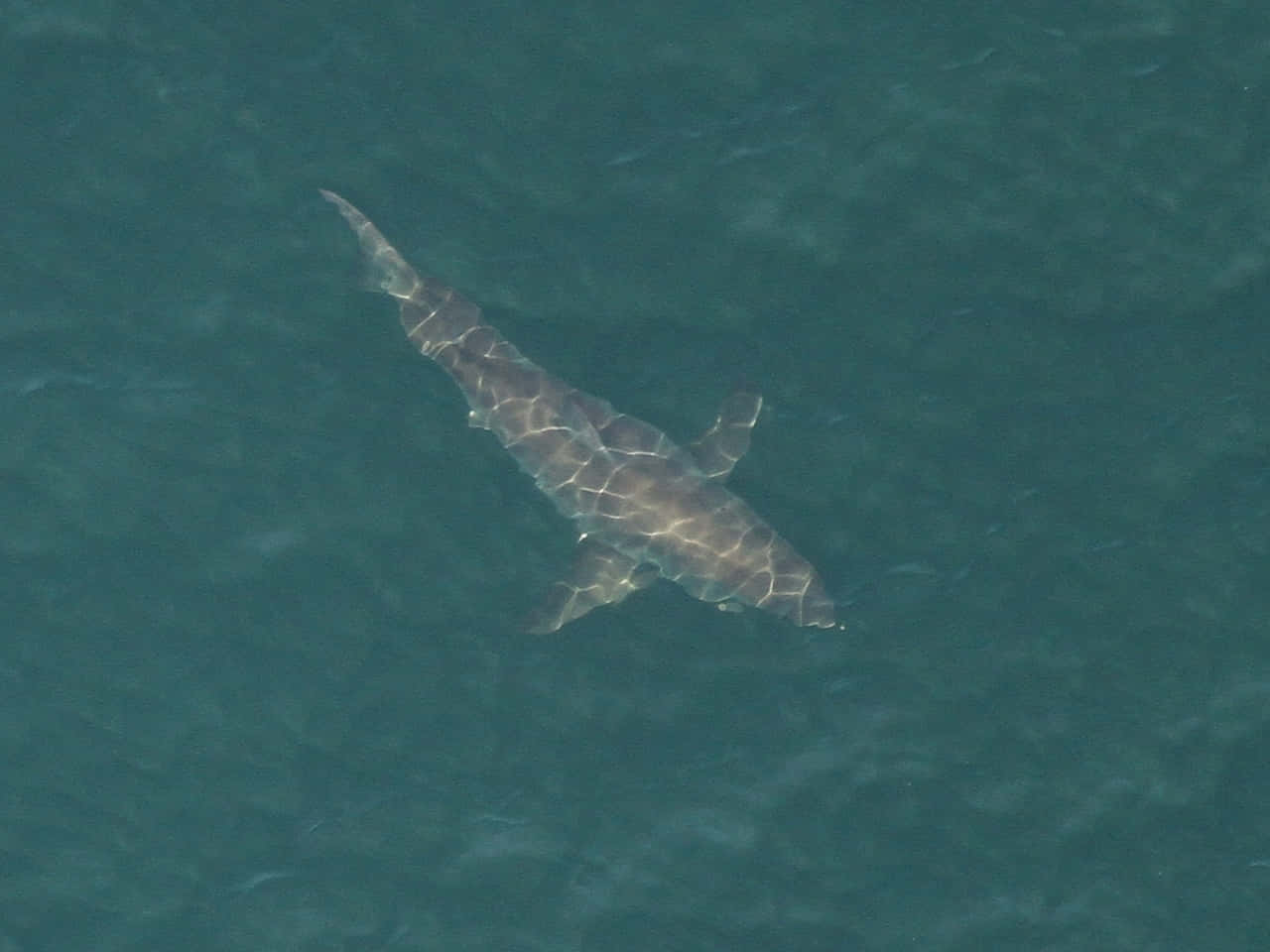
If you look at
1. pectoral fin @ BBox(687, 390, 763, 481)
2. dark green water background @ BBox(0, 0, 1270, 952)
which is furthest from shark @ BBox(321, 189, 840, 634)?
dark green water background @ BBox(0, 0, 1270, 952)

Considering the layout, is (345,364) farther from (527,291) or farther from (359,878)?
(359,878)

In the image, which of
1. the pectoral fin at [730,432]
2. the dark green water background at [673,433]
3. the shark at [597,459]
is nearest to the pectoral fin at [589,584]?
the shark at [597,459]

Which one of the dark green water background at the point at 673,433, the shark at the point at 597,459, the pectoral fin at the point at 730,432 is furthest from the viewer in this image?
the shark at the point at 597,459

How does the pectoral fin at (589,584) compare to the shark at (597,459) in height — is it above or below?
below

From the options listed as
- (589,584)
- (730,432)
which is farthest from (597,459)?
(730,432)

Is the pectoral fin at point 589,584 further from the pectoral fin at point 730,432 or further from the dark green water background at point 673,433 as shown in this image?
the pectoral fin at point 730,432

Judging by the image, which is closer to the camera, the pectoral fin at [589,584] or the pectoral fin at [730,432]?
the pectoral fin at [589,584]

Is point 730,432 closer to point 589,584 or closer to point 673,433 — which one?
point 673,433
